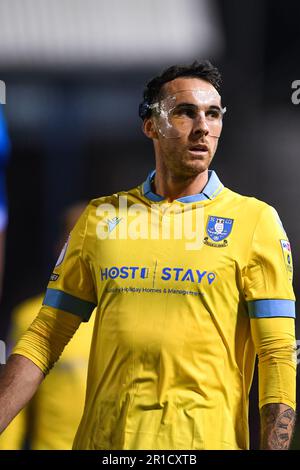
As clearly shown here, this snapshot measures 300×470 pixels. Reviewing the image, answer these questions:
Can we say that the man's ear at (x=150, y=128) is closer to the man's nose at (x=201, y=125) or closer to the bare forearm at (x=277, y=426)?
the man's nose at (x=201, y=125)

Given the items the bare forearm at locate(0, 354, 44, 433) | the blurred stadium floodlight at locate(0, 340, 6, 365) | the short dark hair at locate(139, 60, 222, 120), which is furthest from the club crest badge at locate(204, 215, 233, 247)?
the blurred stadium floodlight at locate(0, 340, 6, 365)

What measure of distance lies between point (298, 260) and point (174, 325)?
1.68 meters

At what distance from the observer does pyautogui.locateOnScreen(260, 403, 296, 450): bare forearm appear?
2.78m

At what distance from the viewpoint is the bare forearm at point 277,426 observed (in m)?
2.78

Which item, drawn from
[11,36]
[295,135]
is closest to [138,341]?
[295,135]

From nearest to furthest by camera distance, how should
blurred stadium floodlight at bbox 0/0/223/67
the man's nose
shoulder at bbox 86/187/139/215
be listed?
the man's nose < shoulder at bbox 86/187/139/215 < blurred stadium floodlight at bbox 0/0/223/67

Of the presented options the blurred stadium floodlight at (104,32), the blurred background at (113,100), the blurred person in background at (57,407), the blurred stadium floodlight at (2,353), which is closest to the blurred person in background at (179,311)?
the blurred person in background at (57,407)

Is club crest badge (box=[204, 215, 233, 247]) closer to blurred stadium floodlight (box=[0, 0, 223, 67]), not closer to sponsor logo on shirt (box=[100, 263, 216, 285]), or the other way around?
sponsor logo on shirt (box=[100, 263, 216, 285])

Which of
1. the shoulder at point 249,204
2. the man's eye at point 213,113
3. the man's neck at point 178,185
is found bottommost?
the shoulder at point 249,204

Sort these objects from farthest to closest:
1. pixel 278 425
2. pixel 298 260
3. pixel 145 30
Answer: pixel 145 30
pixel 298 260
pixel 278 425

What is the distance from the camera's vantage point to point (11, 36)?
15.6ft

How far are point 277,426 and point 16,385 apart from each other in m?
0.84

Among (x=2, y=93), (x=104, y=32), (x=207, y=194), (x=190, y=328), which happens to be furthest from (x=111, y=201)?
(x=104, y=32)

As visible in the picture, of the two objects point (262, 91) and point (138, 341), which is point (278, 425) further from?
point (262, 91)
